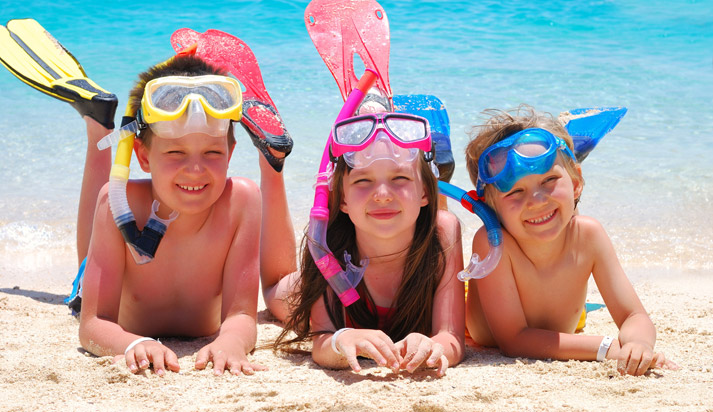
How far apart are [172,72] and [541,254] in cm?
168

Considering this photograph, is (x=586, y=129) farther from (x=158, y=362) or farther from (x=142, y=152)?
(x=158, y=362)

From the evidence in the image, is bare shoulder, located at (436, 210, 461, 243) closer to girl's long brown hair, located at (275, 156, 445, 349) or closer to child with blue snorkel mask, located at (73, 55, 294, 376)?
girl's long brown hair, located at (275, 156, 445, 349)

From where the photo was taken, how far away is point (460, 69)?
10.5 metres

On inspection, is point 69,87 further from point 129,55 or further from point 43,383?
point 129,55

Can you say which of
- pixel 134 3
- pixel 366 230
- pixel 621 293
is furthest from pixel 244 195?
pixel 134 3

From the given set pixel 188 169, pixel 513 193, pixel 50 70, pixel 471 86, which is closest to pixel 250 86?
pixel 188 169

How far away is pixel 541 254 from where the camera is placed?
3.25m

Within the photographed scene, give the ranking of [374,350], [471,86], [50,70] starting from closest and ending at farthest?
[374,350], [50,70], [471,86]

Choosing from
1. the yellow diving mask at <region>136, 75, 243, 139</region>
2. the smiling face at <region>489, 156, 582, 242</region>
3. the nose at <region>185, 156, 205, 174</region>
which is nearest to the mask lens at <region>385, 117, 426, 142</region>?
the smiling face at <region>489, 156, 582, 242</region>

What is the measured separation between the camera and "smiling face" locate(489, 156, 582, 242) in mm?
3117

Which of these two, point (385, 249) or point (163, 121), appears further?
point (385, 249)

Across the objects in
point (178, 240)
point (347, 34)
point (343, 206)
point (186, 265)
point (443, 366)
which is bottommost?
point (443, 366)

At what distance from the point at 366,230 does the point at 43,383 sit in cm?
127

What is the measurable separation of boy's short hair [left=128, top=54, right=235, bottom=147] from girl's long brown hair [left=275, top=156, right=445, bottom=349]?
593 millimetres
